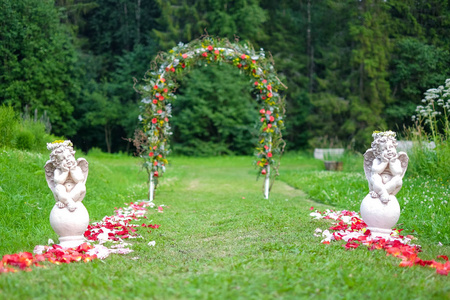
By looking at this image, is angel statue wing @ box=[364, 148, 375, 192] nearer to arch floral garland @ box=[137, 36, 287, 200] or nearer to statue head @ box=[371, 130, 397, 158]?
statue head @ box=[371, 130, 397, 158]

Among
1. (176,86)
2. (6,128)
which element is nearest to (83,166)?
(176,86)

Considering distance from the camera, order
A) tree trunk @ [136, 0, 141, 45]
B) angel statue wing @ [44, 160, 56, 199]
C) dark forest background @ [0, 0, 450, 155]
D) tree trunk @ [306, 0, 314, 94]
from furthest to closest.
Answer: tree trunk @ [136, 0, 141, 45]
tree trunk @ [306, 0, 314, 94]
dark forest background @ [0, 0, 450, 155]
angel statue wing @ [44, 160, 56, 199]

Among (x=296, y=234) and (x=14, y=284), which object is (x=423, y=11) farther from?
(x=14, y=284)

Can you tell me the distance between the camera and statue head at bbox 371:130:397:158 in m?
4.37

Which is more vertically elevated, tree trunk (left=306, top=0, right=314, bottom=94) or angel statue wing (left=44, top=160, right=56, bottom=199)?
tree trunk (left=306, top=0, right=314, bottom=94)

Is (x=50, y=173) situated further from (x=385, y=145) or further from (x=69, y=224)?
(x=385, y=145)

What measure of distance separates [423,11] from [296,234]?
19939mm

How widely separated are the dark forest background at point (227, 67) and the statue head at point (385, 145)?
1363 centimetres

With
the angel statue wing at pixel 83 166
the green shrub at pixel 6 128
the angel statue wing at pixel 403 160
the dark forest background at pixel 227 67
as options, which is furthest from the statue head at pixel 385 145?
the dark forest background at pixel 227 67

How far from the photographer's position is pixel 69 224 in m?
4.10

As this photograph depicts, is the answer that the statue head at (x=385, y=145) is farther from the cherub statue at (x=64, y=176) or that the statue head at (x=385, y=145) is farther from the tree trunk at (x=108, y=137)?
the tree trunk at (x=108, y=137)

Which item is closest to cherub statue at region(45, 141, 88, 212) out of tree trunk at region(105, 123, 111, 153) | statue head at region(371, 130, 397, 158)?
statue head at region(371, 130, 397, 158)

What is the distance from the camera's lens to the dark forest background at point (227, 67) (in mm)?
19188

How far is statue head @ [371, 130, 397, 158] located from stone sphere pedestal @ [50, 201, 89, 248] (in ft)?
9.87
